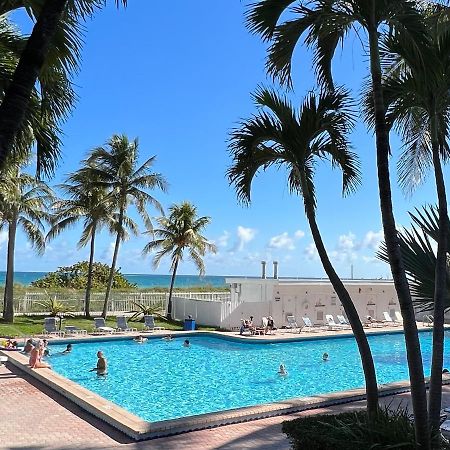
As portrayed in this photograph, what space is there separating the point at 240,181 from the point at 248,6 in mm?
2255

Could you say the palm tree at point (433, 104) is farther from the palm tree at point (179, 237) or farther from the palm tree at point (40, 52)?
the palm tree at point (179, 237)

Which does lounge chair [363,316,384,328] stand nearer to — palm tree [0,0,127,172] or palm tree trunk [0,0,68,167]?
palm tree [0,0,127,172]

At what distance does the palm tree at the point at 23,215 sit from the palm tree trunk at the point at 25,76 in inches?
708

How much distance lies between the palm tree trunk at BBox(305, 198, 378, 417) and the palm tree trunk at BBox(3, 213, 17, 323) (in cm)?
1936

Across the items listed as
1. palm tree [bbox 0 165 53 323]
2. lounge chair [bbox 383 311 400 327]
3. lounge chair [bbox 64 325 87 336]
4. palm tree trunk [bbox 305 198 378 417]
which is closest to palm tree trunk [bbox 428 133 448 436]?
palm tree trunk [bbox 305 198 378 417]

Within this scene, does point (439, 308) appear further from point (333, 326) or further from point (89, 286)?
point (89, 286)

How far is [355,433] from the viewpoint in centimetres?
563

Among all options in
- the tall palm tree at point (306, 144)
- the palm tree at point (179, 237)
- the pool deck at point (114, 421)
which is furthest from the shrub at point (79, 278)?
the tall palm tree at point (306, 144)

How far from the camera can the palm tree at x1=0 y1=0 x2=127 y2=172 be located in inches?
149

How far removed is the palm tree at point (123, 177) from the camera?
26.2 metres

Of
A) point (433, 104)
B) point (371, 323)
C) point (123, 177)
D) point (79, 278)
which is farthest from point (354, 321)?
point (79, 278)

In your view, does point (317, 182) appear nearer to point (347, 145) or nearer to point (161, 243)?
point (347, 145)

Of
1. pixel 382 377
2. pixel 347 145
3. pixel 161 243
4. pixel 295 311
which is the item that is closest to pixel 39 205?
pixel 161 243

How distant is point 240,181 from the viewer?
695cm
